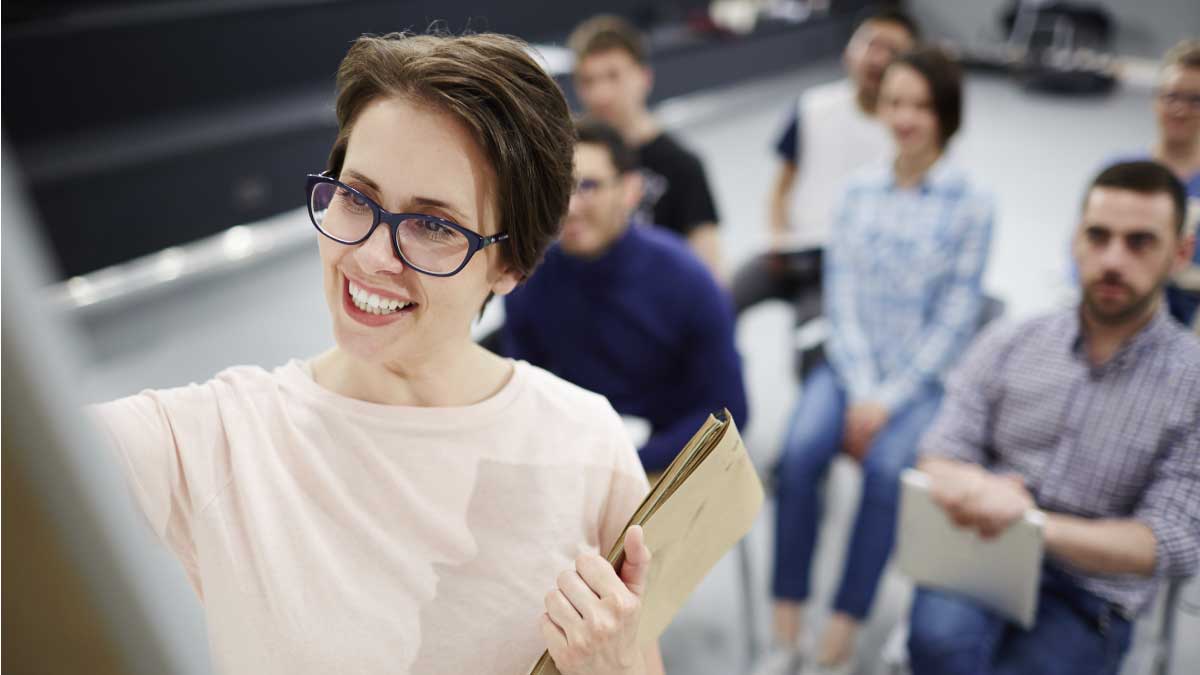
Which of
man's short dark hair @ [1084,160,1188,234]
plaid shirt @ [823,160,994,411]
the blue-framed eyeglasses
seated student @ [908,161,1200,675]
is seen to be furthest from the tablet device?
the blue-framed eyeglasses

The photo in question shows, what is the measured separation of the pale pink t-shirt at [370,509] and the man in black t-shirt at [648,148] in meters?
2.05

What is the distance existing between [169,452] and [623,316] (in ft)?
3.86

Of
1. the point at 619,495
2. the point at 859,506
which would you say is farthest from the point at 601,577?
the point at 859,506

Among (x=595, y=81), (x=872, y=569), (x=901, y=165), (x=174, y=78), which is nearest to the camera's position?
(x=872, y=569)

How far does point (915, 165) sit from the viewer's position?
2.52 meters

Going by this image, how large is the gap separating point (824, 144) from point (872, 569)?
1598 millimetres

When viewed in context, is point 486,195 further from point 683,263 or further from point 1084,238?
point 1084,238

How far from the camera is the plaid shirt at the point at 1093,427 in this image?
140 centimetres

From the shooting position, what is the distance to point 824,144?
3.17 m

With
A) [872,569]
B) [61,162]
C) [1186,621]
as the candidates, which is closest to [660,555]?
[1186,621]

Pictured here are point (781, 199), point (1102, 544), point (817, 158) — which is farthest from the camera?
point (781, 199)

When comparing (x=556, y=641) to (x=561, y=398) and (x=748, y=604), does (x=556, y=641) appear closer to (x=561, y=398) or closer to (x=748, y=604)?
(x=561, y=398)

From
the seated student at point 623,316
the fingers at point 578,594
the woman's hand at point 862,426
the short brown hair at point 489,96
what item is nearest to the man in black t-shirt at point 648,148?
the woman's hand at point 862,426

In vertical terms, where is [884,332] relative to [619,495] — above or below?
below
